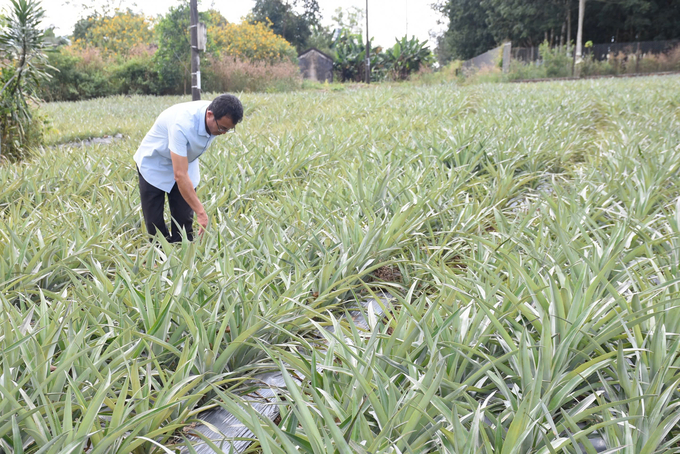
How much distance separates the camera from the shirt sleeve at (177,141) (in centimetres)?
287

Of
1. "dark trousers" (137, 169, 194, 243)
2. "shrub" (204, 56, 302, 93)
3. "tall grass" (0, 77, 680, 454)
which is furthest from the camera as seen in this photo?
"shrub" (204, 56, 302, 93)

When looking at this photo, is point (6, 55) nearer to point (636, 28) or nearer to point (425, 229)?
point (425, 229)

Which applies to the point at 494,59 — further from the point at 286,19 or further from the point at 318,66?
the point at 286,19

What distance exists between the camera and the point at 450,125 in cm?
639

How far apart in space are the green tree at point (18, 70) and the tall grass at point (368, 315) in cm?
168

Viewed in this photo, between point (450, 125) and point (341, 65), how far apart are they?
29781 mm

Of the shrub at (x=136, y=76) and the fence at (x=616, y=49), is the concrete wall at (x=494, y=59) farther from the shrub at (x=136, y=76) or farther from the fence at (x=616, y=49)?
the shrub at (x=136, y=76)

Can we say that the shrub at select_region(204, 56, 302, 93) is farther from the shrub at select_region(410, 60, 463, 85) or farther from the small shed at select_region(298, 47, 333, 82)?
the small shed at select_region(298, 47, 333, 82)

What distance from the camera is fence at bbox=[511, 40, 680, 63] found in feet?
90.9

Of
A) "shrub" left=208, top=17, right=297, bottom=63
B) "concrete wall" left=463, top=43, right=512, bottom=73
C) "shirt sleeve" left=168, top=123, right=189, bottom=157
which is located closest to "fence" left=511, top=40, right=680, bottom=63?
"concrete wall" left=463, top=43, right=512, bottom=73

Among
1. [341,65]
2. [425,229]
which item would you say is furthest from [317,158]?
[341,65]

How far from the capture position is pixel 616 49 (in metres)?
29.2

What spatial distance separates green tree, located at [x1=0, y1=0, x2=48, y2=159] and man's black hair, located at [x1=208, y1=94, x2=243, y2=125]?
4030mm

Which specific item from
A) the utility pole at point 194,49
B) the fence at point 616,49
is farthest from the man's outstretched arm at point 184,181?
the fence at point 616,49
